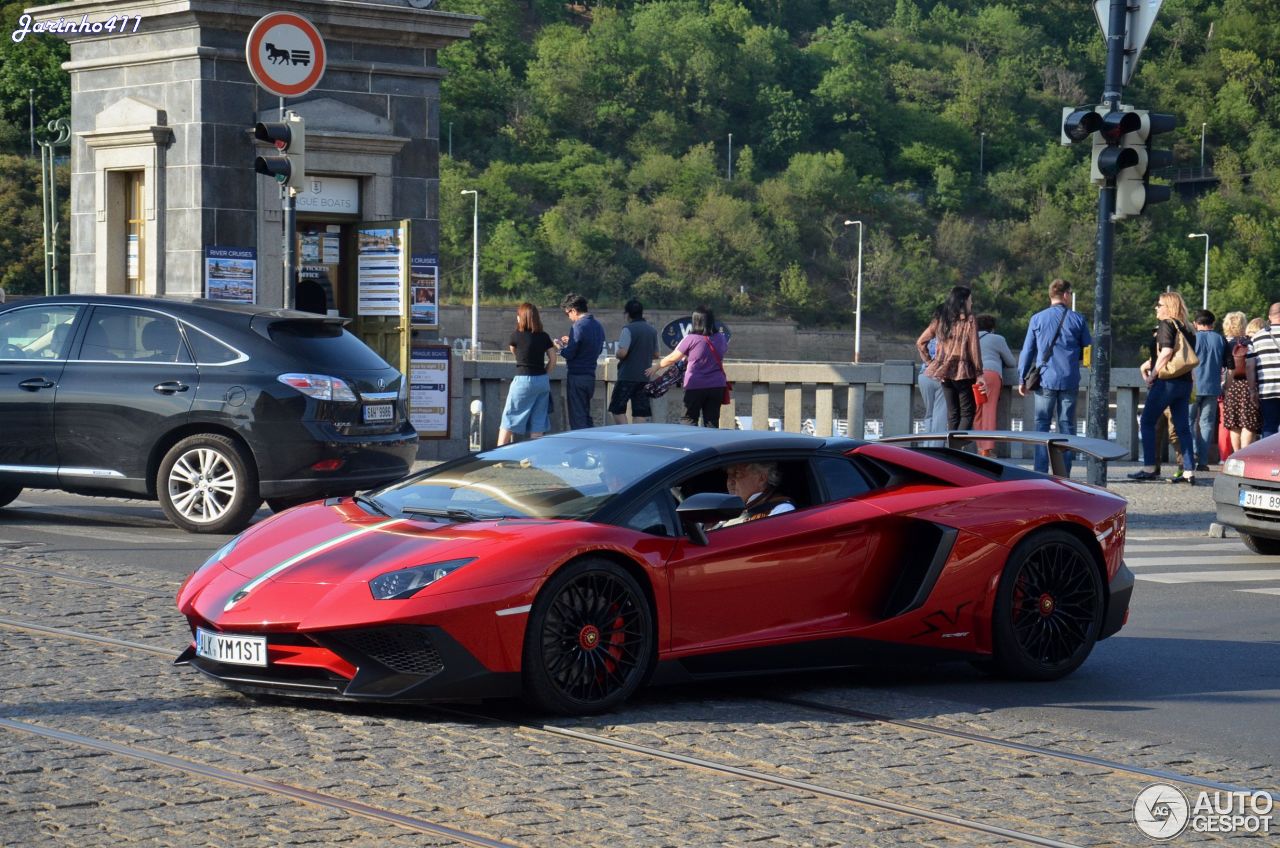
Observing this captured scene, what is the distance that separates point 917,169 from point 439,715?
15259 cm

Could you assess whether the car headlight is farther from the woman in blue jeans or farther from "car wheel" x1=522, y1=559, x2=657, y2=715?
the woman in blue jeans

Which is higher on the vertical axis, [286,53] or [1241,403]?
[286,53]

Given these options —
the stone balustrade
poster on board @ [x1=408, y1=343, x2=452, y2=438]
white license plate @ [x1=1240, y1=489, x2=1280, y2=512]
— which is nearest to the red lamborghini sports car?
white license plate @ [x1=1240, y1=489, x2=1280, y2=512]

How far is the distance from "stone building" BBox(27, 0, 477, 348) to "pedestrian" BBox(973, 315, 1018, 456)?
660 centimetres

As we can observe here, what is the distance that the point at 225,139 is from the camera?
20.2 m

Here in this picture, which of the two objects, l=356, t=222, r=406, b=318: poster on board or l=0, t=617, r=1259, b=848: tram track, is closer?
l=0, t=617, r=1259, b=848: tram track

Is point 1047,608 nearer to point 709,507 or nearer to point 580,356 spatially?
point 709,507

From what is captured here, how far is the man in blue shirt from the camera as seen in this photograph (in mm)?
18109

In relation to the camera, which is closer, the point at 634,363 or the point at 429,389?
the point at 634,363

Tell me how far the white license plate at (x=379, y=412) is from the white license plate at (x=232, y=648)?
20.7 feet

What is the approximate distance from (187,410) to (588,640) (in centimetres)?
675

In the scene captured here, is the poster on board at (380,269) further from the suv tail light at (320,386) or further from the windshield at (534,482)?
the windshield at (534,482)

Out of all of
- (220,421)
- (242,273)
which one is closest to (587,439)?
(220,421)

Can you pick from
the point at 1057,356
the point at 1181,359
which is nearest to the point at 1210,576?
the point at 1057,356
